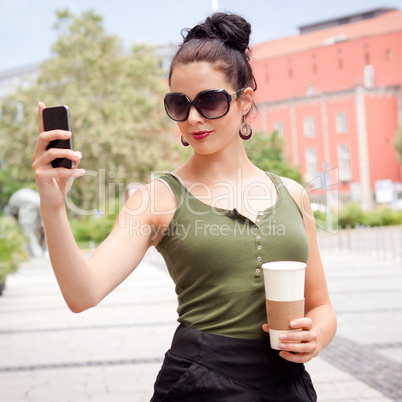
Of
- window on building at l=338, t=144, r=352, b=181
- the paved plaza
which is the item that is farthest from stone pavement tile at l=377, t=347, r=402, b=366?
window on building at l=338, t=144, r=352, b=181

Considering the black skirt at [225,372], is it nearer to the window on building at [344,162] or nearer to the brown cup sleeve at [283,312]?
the brown cup sleeve at [283,312]

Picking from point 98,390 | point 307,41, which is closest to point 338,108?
point 307,41

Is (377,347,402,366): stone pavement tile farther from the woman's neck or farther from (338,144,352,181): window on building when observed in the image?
(338,144,352,181): window on building

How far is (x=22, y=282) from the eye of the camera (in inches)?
568

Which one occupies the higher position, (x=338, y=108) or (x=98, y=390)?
(x=338, y=108)

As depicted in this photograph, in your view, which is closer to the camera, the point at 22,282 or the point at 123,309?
the point at 123,309

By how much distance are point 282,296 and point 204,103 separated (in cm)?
56

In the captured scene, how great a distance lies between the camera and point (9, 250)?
1190cm

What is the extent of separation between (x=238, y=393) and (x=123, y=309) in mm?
8100

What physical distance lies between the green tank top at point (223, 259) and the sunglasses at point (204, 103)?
0.23m

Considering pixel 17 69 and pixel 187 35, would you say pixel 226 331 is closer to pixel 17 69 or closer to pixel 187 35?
pixel 187 35

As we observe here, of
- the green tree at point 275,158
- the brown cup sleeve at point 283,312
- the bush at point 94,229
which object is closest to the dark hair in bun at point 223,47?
the brown cup sleeve at point 283,312

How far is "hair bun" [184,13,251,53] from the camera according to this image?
5.98ft

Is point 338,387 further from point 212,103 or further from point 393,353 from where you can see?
point 212,103
